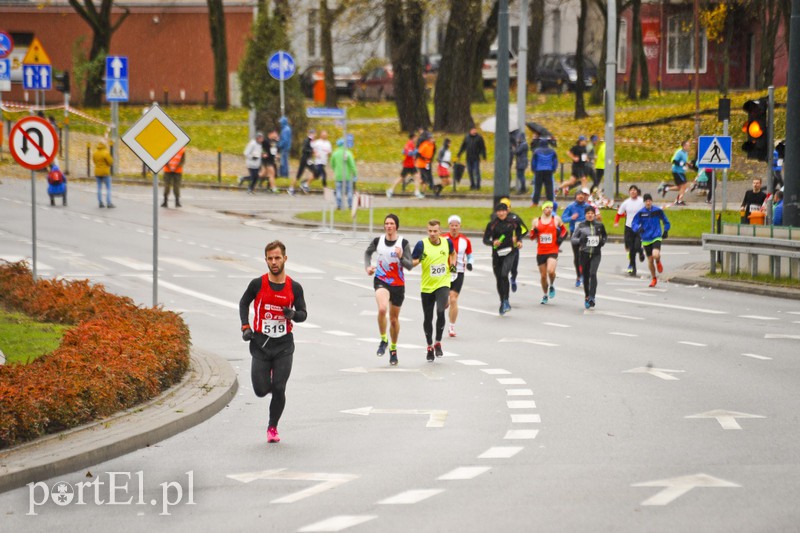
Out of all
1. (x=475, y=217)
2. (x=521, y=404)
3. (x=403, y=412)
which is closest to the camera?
(x=403, y=412)

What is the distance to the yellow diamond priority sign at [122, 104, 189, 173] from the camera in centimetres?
1781

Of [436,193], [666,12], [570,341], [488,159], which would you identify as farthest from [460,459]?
[666,12]

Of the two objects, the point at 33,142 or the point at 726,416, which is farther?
the point at 33,142

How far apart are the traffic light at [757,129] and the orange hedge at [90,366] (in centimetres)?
1151

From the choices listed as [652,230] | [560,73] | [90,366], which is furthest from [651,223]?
[560,73]

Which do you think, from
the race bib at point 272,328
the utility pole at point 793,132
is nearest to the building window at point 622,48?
the utility pole at point 793,132

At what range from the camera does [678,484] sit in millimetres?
10586

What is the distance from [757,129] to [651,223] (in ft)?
11.8

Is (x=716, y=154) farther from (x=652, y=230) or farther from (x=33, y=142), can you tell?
(x=33, y=142)

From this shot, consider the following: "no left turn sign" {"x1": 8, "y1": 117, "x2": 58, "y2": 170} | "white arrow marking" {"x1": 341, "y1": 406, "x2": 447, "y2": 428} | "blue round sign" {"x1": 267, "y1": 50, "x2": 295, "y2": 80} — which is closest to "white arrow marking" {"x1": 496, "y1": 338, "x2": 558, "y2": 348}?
"white arrow marking" {"x1": 341, "y1": 406, "x2": 447, "y2": 428}

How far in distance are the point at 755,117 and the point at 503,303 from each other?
5552 mm

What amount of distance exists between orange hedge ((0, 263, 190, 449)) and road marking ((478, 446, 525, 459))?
3.28 m

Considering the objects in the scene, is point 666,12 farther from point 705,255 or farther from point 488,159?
point 705,255

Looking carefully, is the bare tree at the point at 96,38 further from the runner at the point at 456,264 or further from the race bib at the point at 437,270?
the race bib at the point at 437,270
